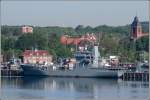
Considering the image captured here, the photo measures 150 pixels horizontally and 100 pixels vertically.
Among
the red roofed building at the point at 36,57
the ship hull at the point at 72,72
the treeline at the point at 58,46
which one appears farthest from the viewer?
the treeline at the point at 58,46

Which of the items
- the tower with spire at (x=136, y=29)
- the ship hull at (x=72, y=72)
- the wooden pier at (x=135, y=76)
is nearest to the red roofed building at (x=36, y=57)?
the ship hull at (x=72, y=72)

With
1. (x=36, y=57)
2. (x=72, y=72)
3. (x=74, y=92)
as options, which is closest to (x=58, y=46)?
(x=36, y=57)

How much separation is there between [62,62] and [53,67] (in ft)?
12.1

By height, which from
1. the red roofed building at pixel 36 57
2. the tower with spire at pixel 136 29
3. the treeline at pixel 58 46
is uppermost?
the tower with spire at pixel 136 29

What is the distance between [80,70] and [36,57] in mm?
9827

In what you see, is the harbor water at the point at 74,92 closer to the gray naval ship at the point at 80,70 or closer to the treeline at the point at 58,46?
the gray naval ship at the point at 80,70

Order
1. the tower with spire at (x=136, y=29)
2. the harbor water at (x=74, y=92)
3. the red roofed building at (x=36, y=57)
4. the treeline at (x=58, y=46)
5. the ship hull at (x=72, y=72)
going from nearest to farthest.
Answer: the harbor water at (x=74, y=92)
the ship hull at (x=72, y=72)
the red roofed building at (x=36, y=57)
the treeline at (x=58, y=46)
the tower with spire at (x=136, y=29)

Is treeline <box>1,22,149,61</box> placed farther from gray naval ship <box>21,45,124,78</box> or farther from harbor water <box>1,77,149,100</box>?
Answer: harbor water <box>1,77,149,100</box>

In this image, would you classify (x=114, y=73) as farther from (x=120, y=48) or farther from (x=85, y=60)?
(x=120, y=48)

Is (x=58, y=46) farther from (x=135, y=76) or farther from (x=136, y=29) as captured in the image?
(x=135, y=76)

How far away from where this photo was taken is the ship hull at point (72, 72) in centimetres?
3372

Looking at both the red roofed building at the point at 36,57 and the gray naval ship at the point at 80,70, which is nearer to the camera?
the gray naval ship at the point at 80,70

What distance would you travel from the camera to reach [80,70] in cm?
3431

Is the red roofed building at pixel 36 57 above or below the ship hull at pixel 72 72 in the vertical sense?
above
